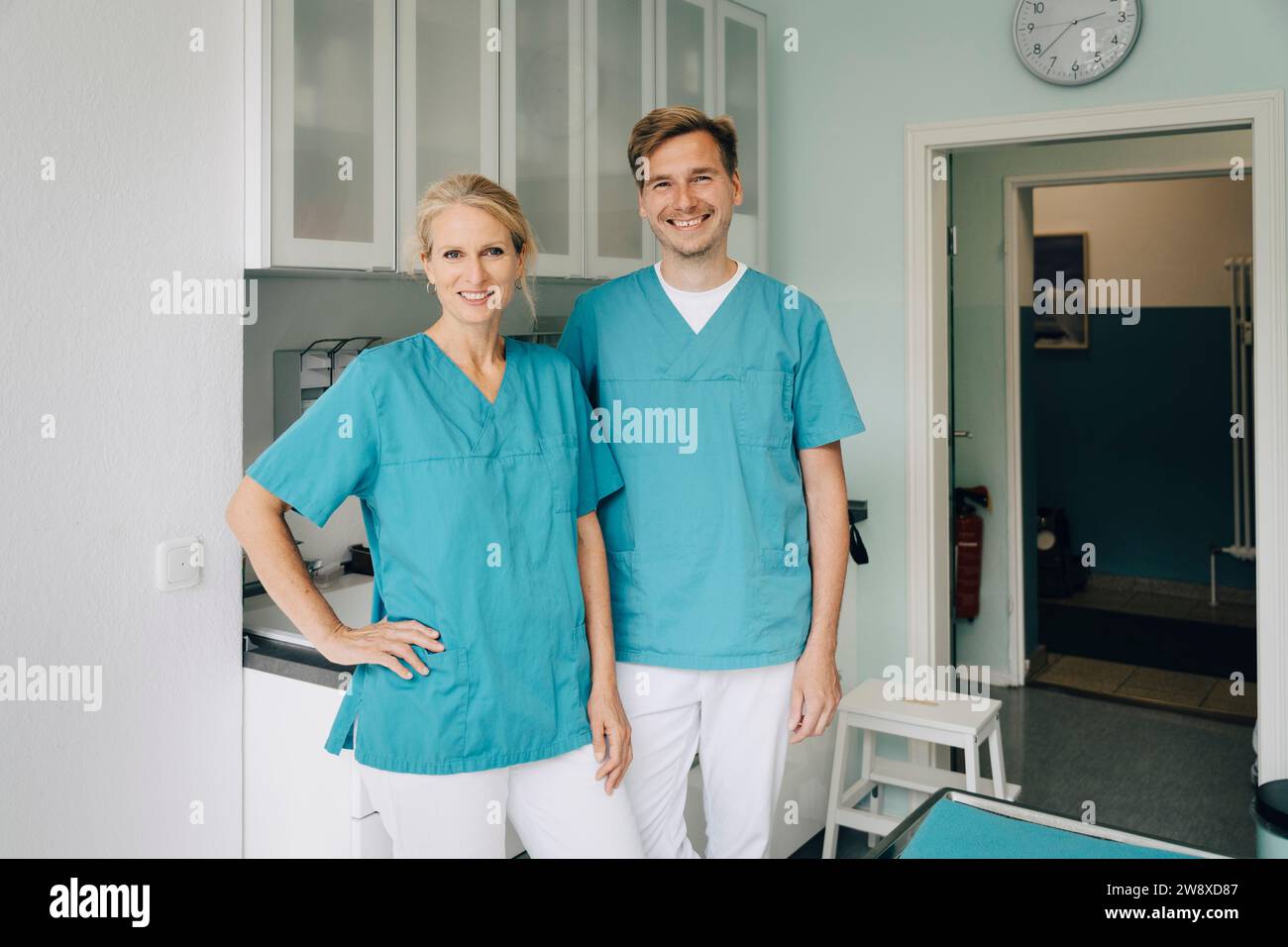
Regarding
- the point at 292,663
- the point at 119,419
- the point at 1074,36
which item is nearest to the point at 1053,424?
the point at 1074,36

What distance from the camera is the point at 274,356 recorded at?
7.72ft

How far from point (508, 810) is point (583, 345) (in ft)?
2.32

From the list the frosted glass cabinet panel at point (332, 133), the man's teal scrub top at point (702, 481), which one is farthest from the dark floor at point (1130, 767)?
the frosted glass cabinet panel at point (332, 133)

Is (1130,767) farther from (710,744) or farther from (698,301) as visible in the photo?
(698,301)

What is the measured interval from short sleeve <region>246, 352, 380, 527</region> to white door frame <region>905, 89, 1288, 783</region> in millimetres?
1948

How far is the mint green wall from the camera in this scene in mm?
3059

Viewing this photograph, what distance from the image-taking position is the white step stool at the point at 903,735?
2785mm

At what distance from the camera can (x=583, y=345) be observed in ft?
6.17

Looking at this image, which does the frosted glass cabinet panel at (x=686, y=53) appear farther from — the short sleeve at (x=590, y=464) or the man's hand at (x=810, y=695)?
the man's hand at (x=810, y=695)

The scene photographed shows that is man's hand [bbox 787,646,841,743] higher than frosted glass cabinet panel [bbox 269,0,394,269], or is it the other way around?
frosted glass cabinet panel [bbox 269,0,394,269]

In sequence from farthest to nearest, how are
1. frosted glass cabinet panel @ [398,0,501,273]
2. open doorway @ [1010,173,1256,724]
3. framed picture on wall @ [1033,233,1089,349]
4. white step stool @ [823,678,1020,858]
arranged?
framed picture on wall @ [1033,233,1089,349] → open doorway @ [1010,173,1256,724] → white step stool @ [823,678,1020,858] → frosted glass cabinet panel @ [398,0,501,273]

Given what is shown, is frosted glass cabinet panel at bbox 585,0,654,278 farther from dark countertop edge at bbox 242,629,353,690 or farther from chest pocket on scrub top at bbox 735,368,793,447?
dark countertop edge at bbox 242,629,353,690

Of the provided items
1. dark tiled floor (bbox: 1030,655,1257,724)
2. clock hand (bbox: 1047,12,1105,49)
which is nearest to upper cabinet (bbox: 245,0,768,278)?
clock hand (bbox: 1047,12,1105,49)
